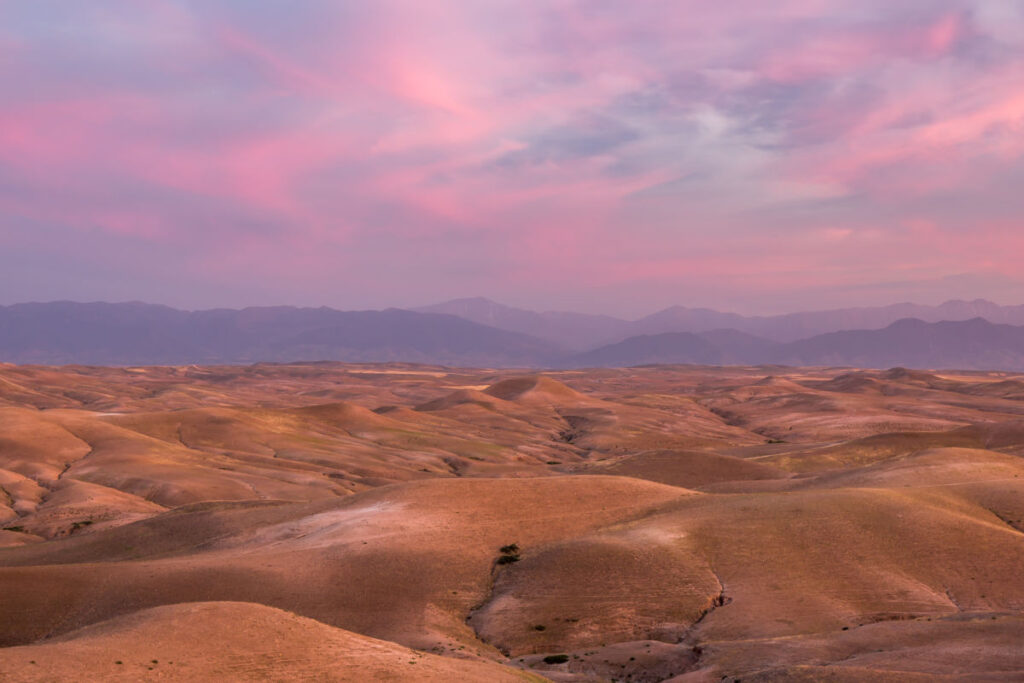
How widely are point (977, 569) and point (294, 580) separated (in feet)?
155

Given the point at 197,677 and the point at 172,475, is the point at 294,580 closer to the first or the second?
the point at 197,677

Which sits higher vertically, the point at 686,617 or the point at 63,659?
the point at 63,659

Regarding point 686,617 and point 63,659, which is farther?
point 686,617

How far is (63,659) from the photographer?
29.5m

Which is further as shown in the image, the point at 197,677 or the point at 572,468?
the point at 572,468

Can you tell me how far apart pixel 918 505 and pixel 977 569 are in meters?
10.4

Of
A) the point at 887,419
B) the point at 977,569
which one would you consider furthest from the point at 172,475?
the point at 887,419

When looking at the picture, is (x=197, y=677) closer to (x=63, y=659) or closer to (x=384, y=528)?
(x=63, y=659)

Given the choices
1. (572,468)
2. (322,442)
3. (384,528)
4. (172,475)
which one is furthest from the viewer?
(322,442)

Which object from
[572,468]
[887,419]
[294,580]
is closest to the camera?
[294,580]

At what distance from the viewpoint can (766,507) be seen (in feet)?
217

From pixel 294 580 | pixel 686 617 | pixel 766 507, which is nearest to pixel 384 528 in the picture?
pixel 294 580

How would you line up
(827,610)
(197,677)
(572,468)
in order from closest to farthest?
1. (197,677)
2. (827,610)
3. (572,468)

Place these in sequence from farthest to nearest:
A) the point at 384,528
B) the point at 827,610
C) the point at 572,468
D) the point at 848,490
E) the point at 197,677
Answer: the point at 572,468
the point at 848,490
the point at 384,528
the point at 827,610
the point at 197,677
